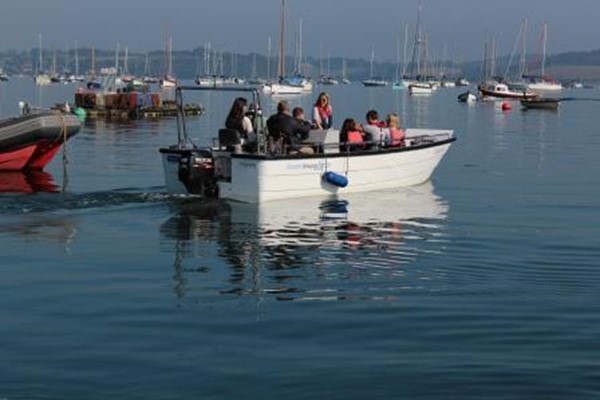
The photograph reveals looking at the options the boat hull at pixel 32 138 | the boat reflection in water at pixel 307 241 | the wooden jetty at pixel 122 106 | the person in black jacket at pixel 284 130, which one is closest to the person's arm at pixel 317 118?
the boat reflection in water at pixel 307 241

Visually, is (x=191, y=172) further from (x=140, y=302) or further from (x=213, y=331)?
(x=213, y=331)

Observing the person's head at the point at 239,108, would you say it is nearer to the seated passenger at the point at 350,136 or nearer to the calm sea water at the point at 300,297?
the calm sea water at the point at 300,297

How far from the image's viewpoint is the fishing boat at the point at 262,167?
19.2 m

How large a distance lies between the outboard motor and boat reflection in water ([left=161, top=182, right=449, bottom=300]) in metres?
0.30

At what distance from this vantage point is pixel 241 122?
790 inches

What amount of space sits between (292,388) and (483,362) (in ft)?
5.89

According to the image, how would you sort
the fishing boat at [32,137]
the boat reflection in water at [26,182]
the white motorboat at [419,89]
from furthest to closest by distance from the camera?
the white motorboat at [419,89] < the fishing boat at [32,137] < the boat reflection in water at [26,182]

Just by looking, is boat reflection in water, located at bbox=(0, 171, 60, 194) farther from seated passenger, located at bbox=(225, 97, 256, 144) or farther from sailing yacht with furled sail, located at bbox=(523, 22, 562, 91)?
sailing yacht with furled sail, located at bbox=(523, 22, 562, 91)

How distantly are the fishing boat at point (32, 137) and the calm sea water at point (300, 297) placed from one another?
3.10 m

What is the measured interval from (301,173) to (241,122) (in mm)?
1548

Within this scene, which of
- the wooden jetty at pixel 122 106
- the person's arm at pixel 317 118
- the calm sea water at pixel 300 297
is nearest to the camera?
the calm sea water at pixel 300 297

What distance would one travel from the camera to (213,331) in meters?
9.99

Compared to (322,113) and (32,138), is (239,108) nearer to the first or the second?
(322,113)

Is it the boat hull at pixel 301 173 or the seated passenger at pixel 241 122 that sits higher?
the seated passenger at pixel 241 122
